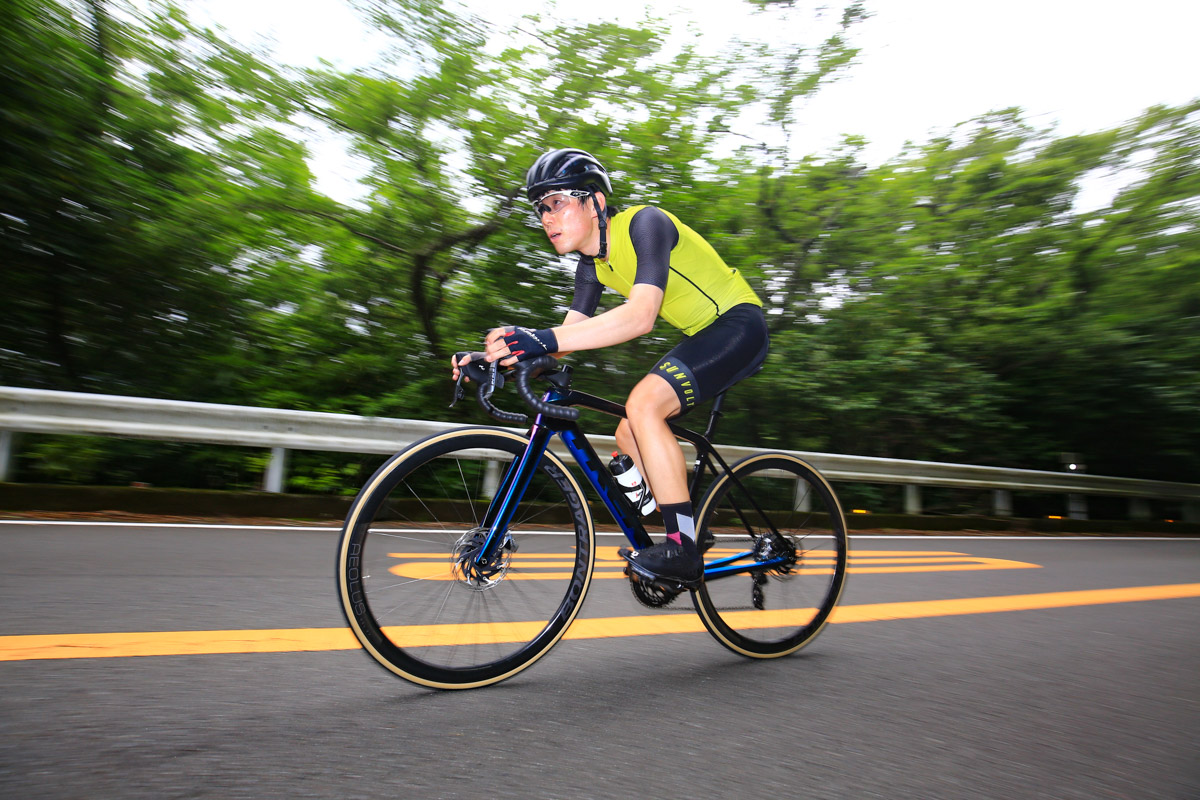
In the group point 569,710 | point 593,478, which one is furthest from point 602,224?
point 569,710

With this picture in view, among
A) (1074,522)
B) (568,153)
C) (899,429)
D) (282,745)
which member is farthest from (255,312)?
(1074,522)

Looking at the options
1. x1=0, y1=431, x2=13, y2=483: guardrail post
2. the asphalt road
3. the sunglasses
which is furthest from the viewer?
x1=0, y1=431, x2=13, y2=483: guardrail post

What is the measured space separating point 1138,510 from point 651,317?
46.9ft

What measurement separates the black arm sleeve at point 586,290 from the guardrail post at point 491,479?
0.74m

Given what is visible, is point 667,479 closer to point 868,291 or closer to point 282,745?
point 282,745

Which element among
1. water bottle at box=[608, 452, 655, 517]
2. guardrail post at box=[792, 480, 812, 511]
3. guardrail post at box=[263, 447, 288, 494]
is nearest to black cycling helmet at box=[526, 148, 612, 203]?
water bottle at box=[608, 452, 655, 517]

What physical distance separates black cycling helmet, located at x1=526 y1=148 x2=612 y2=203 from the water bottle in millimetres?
1067

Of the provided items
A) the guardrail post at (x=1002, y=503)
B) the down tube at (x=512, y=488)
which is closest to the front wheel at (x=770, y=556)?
the down tube at (x=512, y=488)

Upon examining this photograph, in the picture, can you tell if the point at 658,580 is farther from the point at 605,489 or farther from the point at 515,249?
the point at 515,249

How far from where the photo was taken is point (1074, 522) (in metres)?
12.1

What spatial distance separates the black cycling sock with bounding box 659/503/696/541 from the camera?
3037mm

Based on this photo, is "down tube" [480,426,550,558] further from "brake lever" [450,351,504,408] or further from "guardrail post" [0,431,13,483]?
"guardrail post" [0,431,13,483]

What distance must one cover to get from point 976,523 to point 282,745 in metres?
10.9

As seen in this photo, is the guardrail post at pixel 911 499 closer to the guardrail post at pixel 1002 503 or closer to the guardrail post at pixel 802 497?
the guardrail post at pixel 1002 503
